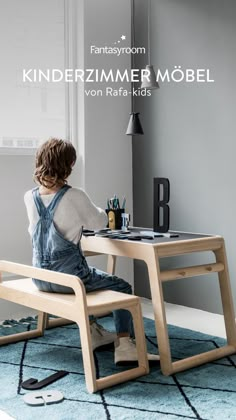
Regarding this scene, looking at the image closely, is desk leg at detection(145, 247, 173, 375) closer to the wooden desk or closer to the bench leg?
the wooden desk

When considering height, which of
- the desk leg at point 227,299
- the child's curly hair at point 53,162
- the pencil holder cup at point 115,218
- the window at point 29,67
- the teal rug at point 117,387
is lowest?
the teal rug at point 117,387

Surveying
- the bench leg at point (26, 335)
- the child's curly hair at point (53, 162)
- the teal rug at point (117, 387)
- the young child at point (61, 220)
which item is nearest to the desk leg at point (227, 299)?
the teal rug at point (117, 387)

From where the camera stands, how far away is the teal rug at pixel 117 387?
84.7 inches

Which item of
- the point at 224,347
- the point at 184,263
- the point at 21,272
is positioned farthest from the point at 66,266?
the point at 184,263

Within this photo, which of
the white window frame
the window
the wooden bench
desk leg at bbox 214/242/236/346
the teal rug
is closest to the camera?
the teal rug

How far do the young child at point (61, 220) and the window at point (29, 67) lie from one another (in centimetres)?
101

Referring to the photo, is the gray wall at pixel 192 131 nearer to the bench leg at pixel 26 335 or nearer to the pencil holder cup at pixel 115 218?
the pencil holder cup at pixel 115 218

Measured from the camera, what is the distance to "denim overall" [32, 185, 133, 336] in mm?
2637

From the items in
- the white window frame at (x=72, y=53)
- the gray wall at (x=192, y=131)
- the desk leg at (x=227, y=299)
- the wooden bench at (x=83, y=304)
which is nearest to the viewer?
the wooden bench at (x=83, y=304)

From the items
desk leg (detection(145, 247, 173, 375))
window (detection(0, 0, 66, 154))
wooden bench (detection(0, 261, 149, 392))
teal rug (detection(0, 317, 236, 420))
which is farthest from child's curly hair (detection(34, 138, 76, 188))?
window (detection(0, 0, 66, 154))

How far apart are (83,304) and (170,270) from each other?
0.53m

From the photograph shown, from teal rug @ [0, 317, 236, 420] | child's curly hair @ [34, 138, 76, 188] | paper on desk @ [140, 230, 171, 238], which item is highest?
child's curly hair @ [34, 138, 76, 188]

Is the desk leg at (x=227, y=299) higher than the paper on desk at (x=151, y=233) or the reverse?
the reverse

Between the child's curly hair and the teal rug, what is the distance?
0.85 metres
